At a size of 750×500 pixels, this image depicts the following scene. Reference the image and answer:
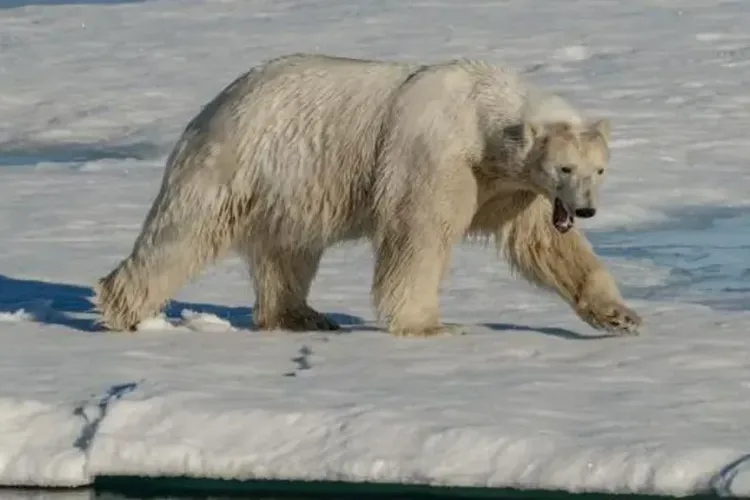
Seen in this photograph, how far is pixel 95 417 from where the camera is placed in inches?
212

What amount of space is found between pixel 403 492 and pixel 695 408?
99 cm

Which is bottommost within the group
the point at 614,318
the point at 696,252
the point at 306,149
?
the point at 696,252

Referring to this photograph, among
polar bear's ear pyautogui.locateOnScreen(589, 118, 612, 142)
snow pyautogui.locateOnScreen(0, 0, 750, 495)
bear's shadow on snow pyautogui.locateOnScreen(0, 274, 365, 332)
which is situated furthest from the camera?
bear's shadow on snow pyautogui.locateOnScreen(0, 274, 365, 332)

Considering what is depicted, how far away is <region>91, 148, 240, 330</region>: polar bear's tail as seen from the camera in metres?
6.90

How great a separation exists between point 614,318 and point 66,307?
2.40m

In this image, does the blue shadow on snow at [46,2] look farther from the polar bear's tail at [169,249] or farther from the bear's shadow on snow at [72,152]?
the polar bear's tail at [169,249]


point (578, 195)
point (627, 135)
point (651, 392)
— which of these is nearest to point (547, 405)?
point (651, 392)

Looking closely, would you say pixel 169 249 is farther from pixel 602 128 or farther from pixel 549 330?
pixel 602 128

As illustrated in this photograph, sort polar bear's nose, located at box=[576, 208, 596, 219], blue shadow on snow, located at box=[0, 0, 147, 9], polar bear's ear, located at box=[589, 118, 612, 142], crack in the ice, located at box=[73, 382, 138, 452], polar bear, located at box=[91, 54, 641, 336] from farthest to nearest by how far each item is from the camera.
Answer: blue shadow on snow, located at box=[0, 0, 147, 9] → polar bear, located at box=[91, 54, 641, 336] → polar bear's ear, located at box=[589, 118, 612, 142] → polar bear's nose, located at box=[576, 208, 596, 219] → crack in the ice, located at box=[73, 382, 138, 452]

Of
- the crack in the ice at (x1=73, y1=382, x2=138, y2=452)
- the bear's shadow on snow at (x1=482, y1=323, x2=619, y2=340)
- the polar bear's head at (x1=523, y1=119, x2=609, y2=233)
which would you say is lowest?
the bear's shadow on snow at (x1=482, y1=323, x2=619, y2=340)

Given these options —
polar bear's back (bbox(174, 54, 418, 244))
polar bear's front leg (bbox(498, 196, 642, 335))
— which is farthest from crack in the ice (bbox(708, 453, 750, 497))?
polar bear's back (bbox(174, 54, 418, 244))

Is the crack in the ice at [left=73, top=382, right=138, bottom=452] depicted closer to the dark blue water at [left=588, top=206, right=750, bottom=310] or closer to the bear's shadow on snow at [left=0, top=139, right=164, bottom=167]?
the dark blue water at [left=588, top=206, right=750, bottom=310]

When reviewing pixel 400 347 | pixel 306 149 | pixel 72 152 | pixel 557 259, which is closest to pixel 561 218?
pixel 557 259

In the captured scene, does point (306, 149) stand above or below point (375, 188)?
above
